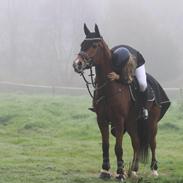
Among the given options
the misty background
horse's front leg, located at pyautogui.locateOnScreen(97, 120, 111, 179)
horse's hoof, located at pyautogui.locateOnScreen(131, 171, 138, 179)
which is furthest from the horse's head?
the misty background

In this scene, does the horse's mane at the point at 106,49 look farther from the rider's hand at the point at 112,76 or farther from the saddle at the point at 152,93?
the saddle at the point at 152,93

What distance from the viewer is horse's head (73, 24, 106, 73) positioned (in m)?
7.61

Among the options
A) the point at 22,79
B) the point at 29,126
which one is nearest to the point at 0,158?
the point at 29,126

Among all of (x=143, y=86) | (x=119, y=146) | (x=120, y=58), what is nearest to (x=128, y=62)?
(x=120, y=58)

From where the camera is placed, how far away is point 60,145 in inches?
520

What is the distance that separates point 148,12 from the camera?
44.1 metres

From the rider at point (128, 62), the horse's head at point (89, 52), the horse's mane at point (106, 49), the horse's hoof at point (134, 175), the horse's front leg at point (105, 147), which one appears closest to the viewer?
the horse's head at point (89, 52)

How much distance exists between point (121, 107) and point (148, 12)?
36980 millimetres

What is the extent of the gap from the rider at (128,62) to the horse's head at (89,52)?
1.24 feet

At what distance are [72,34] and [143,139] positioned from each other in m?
38.1

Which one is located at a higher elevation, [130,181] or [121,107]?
[121,107]

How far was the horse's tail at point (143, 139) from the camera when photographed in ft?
29.5

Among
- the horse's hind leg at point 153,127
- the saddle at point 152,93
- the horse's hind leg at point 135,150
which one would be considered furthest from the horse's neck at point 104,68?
the horse's hind leg at point 153,127

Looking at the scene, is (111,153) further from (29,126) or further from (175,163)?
(29,126)
